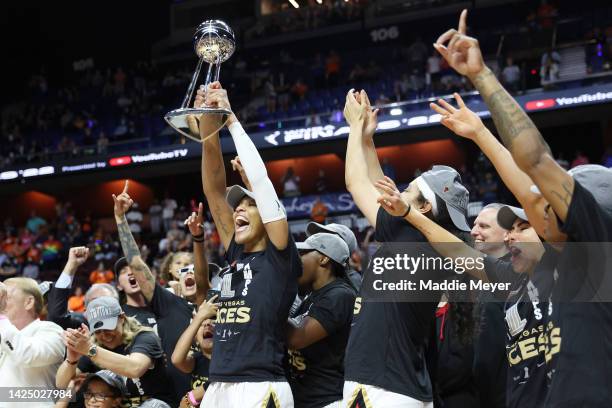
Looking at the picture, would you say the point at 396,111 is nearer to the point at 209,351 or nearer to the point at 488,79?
the point at 209,351

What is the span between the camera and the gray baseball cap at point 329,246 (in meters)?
3.61

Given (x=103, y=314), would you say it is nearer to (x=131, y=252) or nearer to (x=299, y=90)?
(x=131, y=252)

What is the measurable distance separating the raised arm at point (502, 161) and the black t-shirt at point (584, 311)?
0.16 m

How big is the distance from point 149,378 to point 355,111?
6.31ft

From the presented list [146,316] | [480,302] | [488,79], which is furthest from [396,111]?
[488,79]

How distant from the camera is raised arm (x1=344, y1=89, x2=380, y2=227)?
319cm

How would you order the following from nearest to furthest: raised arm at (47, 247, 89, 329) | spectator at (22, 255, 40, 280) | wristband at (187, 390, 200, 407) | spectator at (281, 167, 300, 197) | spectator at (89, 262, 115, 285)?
1. wristband at (187, 390, 200, 407)
2. raised arm at (47, 247, 89, 329)
3. spectator at (89, 262, 115, 285)
4. spectator at (22, 255, 40, 280)
5. spectator at (281, 167, 300, 197)

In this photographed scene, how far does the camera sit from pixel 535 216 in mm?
2217

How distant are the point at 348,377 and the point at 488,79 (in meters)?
1.29

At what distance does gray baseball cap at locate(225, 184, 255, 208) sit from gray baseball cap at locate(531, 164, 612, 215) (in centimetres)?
156

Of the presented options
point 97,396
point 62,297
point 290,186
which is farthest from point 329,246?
point 290,186

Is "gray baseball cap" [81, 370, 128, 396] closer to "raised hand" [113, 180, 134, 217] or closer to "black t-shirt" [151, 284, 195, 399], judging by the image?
"black t-shirt" [151, 284, 195, 399]

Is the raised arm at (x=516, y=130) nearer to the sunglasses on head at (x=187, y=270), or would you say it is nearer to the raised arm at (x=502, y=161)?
the raised arm at (x=502, y=161)

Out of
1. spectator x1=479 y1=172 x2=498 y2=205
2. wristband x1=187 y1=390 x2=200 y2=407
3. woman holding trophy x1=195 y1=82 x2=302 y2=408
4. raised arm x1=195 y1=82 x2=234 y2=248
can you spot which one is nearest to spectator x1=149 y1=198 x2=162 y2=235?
spectator x1=479 y1=172 x2=498 y2=205
